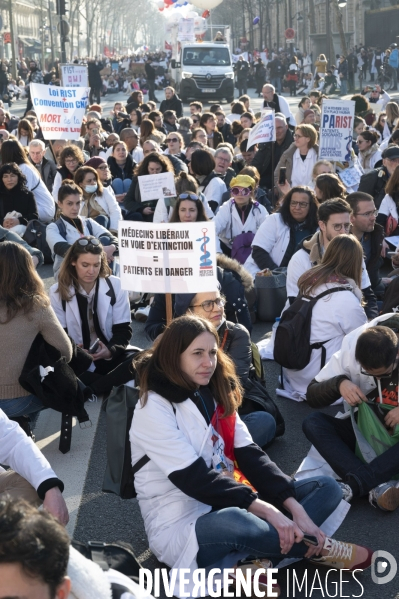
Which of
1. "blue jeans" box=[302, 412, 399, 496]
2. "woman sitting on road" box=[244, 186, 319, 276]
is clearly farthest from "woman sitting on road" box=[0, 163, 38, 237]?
"blue jeans" box=[302, 412, 399, 496]

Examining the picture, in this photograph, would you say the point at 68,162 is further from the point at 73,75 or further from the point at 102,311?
the point at 73,75

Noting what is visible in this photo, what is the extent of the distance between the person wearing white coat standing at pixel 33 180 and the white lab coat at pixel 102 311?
427 cm

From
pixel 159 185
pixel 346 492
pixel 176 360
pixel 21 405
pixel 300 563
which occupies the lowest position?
pixel 300 563

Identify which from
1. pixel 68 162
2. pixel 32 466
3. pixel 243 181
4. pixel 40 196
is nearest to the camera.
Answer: pixel 32 466

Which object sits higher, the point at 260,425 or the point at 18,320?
the point at 18,320

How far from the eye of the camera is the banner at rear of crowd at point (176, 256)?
536 cm

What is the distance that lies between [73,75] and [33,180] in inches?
306

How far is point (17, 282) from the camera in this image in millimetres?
5211

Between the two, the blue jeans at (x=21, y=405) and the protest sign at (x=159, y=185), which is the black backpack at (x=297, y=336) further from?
the protest sign at (x=159, y=185)

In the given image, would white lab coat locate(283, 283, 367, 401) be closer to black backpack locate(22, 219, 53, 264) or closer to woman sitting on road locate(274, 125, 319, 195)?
black backpack locate(22, 219, 53, 264)

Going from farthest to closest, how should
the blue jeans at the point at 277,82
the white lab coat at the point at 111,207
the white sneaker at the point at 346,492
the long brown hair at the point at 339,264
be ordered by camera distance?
1. the blue jeans at the point at 277,82
2. the white lab coat at the point at 111,207
3. the long brown hair at the point at 339,264
4. the white sneaker at the point at 346,492

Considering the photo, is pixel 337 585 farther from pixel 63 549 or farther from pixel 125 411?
pixel 63 549

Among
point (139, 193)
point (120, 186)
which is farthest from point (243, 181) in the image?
point (120, 186)

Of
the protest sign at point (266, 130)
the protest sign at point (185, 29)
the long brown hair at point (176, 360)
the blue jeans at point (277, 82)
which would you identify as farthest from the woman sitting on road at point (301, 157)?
the blue jeans at point (277, 82)
